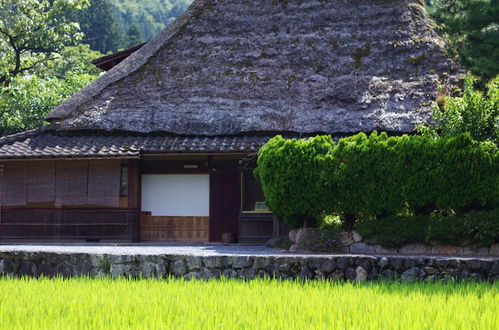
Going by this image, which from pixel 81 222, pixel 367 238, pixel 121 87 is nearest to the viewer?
pixel 367 238

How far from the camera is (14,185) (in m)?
18.1

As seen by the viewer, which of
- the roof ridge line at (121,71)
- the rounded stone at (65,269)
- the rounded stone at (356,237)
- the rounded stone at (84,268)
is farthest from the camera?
the roof ridge line at (121,71)

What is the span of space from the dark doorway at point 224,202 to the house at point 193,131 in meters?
0.03

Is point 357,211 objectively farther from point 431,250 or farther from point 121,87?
point 121,87

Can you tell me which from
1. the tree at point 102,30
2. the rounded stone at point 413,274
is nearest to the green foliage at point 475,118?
the rounded stone at point 413,274

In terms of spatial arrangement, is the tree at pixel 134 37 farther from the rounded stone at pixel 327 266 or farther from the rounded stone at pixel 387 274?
the rounded stone at pixel 387 274

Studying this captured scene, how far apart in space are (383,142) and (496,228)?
8.02 ft

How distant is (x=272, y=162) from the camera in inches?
556

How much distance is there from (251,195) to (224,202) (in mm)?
772

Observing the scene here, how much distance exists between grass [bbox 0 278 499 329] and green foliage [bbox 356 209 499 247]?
3.11 meters

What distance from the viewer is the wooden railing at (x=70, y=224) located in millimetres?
17828

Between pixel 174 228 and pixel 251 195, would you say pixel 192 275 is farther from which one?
pixel 174 228

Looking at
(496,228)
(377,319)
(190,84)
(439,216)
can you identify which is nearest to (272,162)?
(439,216)

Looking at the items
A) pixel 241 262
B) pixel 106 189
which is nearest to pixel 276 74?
pixel 106 189
